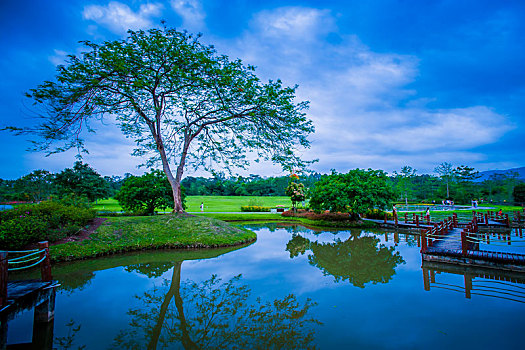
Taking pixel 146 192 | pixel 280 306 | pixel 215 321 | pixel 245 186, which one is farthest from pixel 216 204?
pixel 215 321

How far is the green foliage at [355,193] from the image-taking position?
861 inches

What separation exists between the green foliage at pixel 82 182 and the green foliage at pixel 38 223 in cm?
3002

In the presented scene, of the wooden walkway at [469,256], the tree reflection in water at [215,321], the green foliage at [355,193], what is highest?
the green foliage at [355,193]

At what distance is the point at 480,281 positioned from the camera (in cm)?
816

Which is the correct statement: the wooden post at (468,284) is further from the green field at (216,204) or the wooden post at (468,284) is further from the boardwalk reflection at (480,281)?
the green field at (216,204)

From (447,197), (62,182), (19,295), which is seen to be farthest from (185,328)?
(447,197)

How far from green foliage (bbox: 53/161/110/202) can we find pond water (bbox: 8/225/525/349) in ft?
113

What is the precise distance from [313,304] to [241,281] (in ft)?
8.76

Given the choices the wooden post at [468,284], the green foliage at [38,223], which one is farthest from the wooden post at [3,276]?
the wooden post at [468,284]

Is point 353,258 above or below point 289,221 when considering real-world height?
above

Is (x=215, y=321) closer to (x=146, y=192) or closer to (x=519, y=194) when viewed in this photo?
(x=146, y=192)

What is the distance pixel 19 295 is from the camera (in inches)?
183

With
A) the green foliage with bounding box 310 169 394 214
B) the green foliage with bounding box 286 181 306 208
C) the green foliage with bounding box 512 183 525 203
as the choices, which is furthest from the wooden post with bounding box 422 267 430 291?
the green foliage with bounding box 512 183 525 203

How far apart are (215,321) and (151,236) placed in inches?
386
